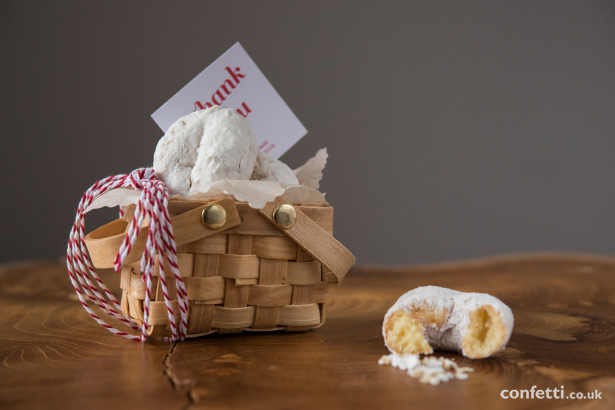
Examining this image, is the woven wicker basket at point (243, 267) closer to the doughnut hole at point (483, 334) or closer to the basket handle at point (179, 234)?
the basket handle at point (179, 234)

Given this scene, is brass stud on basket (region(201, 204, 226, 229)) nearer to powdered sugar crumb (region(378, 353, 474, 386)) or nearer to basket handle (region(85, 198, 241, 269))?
basket handle (region(85, 198, 241, 269))

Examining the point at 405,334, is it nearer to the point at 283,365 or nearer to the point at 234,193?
the point at 283,365

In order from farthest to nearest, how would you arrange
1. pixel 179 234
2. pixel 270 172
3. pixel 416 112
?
pixel 416 112 → pixel 270 172 → pixel 179 234

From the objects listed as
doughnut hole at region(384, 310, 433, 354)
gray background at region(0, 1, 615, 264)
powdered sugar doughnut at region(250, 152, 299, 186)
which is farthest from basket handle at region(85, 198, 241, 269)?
gray background at region(0, 1, 615, 264)

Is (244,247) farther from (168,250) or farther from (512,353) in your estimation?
(512,353)

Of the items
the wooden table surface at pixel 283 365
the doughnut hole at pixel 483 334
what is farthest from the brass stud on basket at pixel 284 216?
the doughnut hole at pixel 483 334

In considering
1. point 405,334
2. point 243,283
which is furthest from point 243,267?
point 405,334
